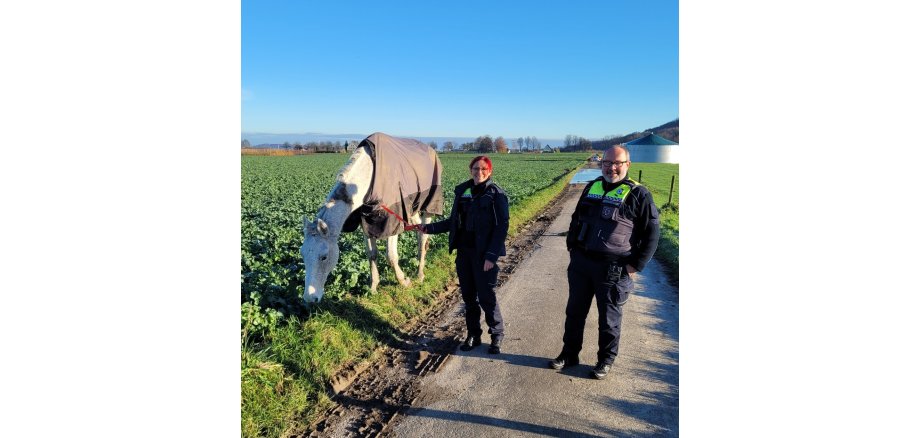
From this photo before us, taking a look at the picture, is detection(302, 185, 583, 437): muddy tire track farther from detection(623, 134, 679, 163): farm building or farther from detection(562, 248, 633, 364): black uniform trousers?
detection(623, 134, 679, 163): farm building

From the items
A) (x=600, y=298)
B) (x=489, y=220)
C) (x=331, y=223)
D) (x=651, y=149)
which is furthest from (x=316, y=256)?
(x=651, y=149)

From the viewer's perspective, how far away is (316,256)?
4.57 metres

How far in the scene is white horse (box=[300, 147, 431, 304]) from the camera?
4.57 m

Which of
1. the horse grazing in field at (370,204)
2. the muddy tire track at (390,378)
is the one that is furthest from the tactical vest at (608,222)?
the horse grazing in field at (370,204)

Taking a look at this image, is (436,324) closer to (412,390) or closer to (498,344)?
(498,344)

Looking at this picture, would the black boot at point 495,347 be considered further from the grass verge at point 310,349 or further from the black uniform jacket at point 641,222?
the black uniform jacket at point 641,222

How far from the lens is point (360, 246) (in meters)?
7.53

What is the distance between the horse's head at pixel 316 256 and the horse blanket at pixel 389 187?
773 millimetres

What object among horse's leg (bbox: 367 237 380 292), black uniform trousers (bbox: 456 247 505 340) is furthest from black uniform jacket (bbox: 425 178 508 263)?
horse's leg (bbox: 367 237 380 292)

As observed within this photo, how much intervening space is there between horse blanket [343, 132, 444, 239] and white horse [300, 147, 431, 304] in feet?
0.41

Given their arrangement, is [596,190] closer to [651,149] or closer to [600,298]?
[651,149]

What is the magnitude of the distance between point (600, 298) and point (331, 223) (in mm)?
2941

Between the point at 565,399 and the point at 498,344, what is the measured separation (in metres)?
1.07
